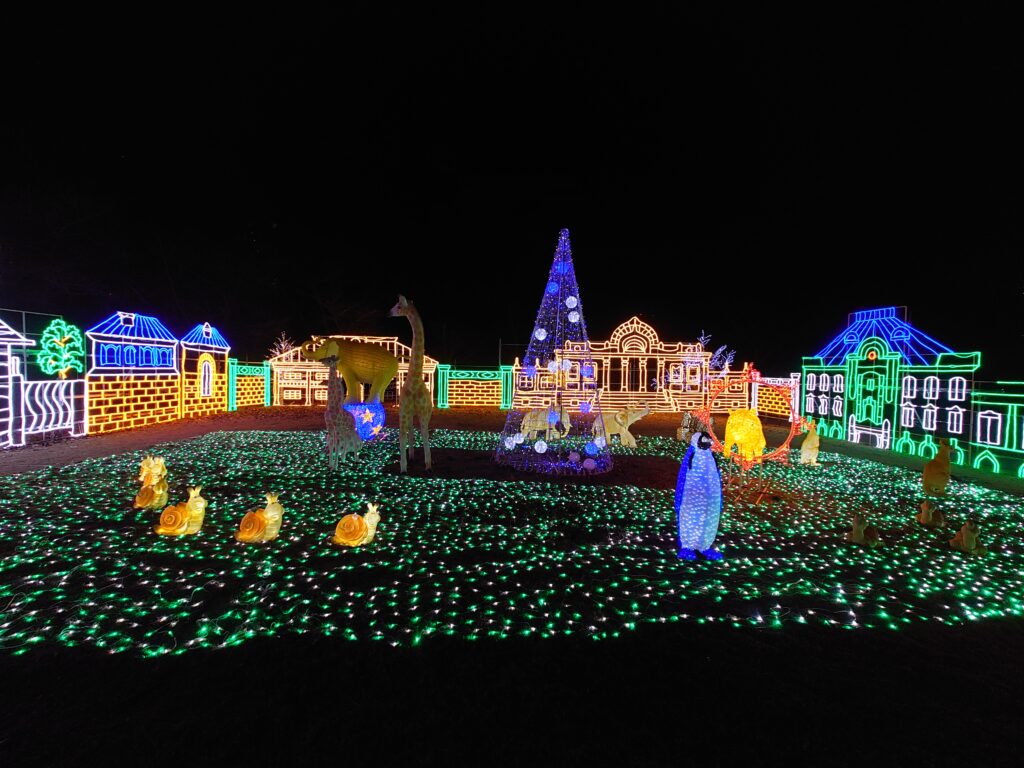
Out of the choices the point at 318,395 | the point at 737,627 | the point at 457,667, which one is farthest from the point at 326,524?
the point at 318,395

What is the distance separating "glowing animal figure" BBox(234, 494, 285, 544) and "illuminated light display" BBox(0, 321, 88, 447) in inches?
336

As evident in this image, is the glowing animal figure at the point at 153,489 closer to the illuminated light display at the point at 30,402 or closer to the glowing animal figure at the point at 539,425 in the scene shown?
the glowing animal figure at the point at 539,425

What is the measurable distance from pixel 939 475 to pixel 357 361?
8.98 m

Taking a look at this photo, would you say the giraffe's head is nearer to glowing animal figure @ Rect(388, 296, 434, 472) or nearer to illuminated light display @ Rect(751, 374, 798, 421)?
glowing animal figure @ Rect(388, 296, 434, 472)

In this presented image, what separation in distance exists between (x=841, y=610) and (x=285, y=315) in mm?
→ 30919

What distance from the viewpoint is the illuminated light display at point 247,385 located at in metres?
17.6

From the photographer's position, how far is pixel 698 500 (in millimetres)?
4465

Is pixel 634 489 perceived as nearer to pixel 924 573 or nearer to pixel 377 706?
pixel 924 573

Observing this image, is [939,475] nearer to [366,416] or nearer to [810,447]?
[810,447]

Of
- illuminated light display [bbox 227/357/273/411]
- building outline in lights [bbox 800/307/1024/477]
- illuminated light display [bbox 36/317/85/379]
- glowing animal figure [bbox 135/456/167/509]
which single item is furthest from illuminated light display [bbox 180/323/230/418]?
building outline in lights [bbox 800/307/1024/477]

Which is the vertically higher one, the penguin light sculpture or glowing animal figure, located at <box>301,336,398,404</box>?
glowing animal figure, located at <box>301,336,398,404</box>

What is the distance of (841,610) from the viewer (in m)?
3.68

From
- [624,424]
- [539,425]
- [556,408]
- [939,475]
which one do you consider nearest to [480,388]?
[624,424]

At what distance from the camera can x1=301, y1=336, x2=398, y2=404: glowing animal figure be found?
27.6ft
